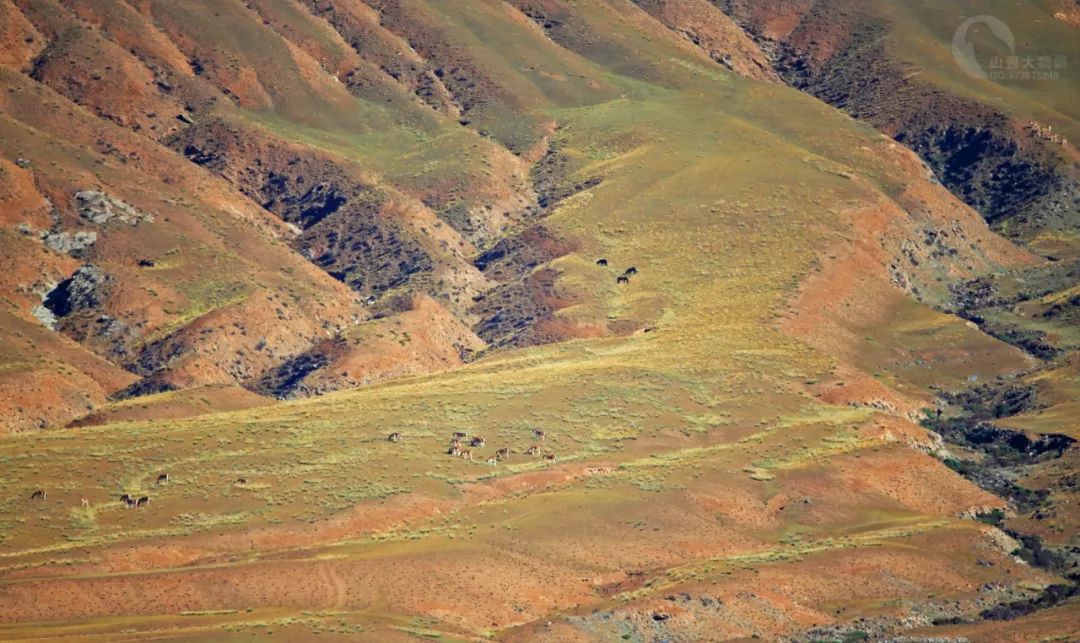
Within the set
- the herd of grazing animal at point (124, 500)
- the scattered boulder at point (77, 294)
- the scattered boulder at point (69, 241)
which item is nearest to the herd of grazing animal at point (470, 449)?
the herd of grazing animal at point (124, 500)

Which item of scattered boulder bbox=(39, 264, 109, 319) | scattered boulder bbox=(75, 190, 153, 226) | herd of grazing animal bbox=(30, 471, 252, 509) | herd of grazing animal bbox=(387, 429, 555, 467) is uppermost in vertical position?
herd of grazing animal bbox=(387, 429, 555, 467)

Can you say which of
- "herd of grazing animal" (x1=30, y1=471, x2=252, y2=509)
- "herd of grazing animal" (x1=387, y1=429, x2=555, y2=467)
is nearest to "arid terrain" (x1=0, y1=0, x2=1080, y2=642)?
"herd of grazing animal" (x1=30, y1=471, x2=252, y2=509)

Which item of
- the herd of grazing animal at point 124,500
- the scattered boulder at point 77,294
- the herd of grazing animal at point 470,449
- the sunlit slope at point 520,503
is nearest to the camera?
the sunlit slope at point 520,503

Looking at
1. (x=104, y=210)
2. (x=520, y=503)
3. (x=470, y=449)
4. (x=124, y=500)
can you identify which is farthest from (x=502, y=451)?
(x=104, y=210)

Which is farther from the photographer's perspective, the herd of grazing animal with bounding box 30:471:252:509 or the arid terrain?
the herd of grazing animal with bounding box 30:471:252:509

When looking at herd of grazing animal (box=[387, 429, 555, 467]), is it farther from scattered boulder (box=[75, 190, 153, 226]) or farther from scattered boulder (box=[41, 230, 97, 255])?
scattered boulder (box=[75, 190, 153, 226])

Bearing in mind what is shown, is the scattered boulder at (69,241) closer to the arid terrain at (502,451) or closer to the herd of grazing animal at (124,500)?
the arid terrain at (502,451)

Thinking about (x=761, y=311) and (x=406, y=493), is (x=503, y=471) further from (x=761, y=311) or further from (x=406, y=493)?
(x=761, y=311)

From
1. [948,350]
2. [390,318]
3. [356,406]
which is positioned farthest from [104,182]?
[948,350]

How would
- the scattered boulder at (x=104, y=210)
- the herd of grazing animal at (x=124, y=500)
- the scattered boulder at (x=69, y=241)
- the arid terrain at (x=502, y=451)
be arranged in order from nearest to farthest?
1. the arid terrain at (x=502, y=451)
2. the herd of grazing animal at (x=124, y=500)
3. the scattered boulder at (x=69, y=241)
4. the scattered boulder at (x=104, y=210)
